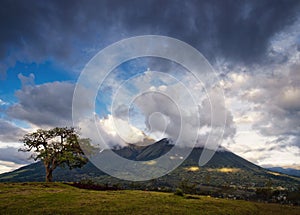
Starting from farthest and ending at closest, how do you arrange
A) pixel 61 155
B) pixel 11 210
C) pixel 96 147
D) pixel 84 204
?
1. pixel 96 147
2. pixel 61 155
3. pixel 84 204
4. pixel 11 210

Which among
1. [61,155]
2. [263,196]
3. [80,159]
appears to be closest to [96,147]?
[80,159]

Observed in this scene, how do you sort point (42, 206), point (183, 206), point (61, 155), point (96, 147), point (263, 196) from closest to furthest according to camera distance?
point (42, 206)
point (183, 206)
point (61, 155)
point (96, 147)
point (263, 196)

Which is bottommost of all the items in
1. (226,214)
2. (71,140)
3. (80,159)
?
(226,214)

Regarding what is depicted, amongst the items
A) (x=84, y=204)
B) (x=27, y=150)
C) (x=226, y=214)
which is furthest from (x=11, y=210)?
(x=27, y=150)

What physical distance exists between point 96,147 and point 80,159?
21.6 feet

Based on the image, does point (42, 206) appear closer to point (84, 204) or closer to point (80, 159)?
point (84, 204)

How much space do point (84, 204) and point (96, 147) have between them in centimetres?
4320

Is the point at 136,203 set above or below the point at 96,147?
below

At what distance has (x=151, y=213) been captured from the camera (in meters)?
25.2

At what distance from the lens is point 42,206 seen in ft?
87.4

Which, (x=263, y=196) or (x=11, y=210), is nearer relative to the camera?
(x=11, y=210)

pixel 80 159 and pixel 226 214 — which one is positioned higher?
pixel 80 159

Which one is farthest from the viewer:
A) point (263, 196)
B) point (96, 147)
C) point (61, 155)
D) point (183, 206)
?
point (263, 196)

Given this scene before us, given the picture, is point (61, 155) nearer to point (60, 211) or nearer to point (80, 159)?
point (80, 159)
